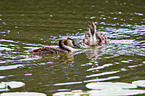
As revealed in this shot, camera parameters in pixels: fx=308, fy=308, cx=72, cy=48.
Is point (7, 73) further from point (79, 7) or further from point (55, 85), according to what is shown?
point (79, 7)

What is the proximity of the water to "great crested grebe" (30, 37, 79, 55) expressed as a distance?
329 mm

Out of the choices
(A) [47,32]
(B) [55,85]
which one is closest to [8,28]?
(A) [47,32]

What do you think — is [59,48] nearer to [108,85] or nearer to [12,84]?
[12,84]

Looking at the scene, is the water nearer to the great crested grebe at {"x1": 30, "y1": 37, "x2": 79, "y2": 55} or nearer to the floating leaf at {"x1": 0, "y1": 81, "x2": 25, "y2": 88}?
the floating leaf at {"x1": 0, "y1": 81, "x2": 25, "y2": 88}

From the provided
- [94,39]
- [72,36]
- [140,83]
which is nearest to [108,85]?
[140,83]

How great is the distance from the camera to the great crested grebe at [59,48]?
33.8ft

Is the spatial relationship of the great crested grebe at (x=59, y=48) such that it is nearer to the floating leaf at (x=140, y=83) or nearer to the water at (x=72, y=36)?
the water at (x=72, y=36)

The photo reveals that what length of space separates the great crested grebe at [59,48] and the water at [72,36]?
329 mm

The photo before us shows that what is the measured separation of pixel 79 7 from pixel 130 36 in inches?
279

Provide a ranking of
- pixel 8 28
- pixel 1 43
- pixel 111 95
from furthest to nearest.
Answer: pixel 8 28 < pixel 1 43 < pixel 111 95

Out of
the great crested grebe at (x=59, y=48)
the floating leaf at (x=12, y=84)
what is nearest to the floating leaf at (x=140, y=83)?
the floating leaf at (x=12, y=84)

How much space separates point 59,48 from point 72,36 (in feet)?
7.00

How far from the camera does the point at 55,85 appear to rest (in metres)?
7.12

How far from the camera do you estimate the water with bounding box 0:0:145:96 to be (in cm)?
770
